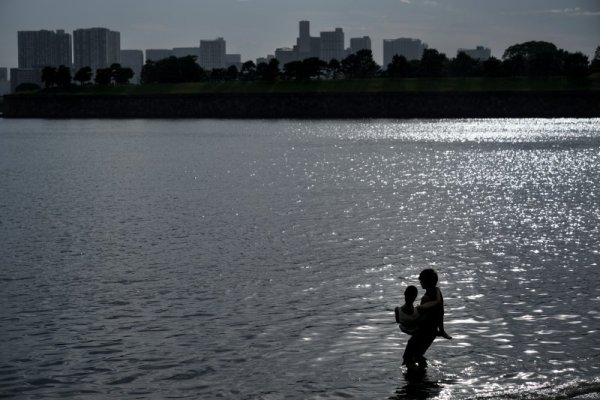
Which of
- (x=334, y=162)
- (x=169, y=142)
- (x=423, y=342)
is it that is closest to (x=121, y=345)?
(x=423, y=342)

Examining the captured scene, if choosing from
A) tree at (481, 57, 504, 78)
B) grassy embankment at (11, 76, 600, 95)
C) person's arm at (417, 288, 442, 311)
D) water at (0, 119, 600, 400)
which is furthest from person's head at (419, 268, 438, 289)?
tree at (481, 57, 504, 78)

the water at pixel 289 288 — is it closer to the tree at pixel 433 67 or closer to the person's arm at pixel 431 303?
the person's arm at pixel 431 303

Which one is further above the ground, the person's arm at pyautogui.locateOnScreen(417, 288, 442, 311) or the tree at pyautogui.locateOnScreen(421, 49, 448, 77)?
the tree at pyautogui.locateOnScreen(421, 49, 448, 77)

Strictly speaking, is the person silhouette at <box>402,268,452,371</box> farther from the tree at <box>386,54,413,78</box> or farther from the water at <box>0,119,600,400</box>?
the tree at <box>386,54,413,78</box>

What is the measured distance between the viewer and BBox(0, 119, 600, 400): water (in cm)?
1357

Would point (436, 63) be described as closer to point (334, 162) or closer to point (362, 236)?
point (334, 162)

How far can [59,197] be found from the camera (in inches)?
1678

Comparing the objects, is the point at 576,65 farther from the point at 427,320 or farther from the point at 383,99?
the point at 427,320

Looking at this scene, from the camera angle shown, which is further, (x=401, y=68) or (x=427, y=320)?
(x=401, y=68)

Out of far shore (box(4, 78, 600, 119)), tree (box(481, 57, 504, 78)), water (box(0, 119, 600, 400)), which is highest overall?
tree (box(481, 57, 504, 78))

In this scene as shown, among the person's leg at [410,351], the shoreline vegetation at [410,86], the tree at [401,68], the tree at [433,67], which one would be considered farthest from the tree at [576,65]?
the person's leg at [410,351]

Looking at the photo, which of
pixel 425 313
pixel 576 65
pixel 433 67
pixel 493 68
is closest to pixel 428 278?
pixel 425 313

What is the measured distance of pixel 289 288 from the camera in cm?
2009

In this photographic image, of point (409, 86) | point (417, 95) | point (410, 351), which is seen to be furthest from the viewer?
point (409, 86)
